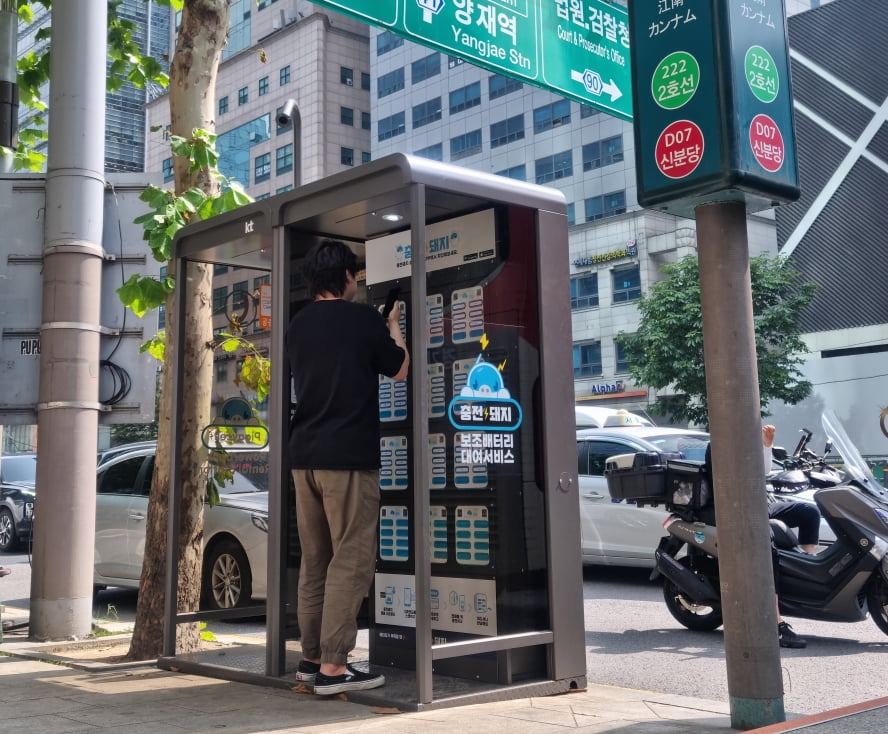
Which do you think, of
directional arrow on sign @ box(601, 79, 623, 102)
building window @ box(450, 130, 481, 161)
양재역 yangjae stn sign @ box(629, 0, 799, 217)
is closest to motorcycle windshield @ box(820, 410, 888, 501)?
directional arrow on sign @ box(601, 79, 623, 102)

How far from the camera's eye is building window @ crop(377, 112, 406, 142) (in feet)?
193

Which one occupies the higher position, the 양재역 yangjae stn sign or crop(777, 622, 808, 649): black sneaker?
the 양재역 yangjae stn sign

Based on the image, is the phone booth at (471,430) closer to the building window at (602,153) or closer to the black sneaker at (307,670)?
the black sneaker at (307,670)

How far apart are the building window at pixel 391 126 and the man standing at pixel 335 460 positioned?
2170 inches

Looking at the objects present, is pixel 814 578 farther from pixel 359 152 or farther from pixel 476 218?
pixel 359 152

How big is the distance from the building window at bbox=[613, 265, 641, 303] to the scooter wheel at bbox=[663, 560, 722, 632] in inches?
1471

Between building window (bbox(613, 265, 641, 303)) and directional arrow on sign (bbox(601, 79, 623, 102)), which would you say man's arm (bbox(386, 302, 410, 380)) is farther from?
building window (bbox(613, 265, 641, 303))

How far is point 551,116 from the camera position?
50.0 meters

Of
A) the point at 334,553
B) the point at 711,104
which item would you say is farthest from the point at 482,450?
the point at 711,104

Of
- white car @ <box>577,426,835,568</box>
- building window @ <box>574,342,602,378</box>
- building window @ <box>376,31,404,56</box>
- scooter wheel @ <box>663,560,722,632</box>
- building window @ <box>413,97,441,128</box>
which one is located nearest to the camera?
scooter wheel @ <box>663,560,722,632</box>

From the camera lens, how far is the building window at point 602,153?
46.8m

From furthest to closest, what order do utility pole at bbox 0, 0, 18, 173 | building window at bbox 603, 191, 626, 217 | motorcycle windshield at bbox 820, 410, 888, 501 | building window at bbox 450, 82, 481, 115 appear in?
building window at bbox 450, 82, 481, 115
building window at bbox 603, 191, 626, 217
utility pole at bbox 0, 0, 18, 173
motorcycle windshield at bbox 820, 410, 888, 501

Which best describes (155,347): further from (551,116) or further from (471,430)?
(551,116)

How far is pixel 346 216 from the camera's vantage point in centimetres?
559
